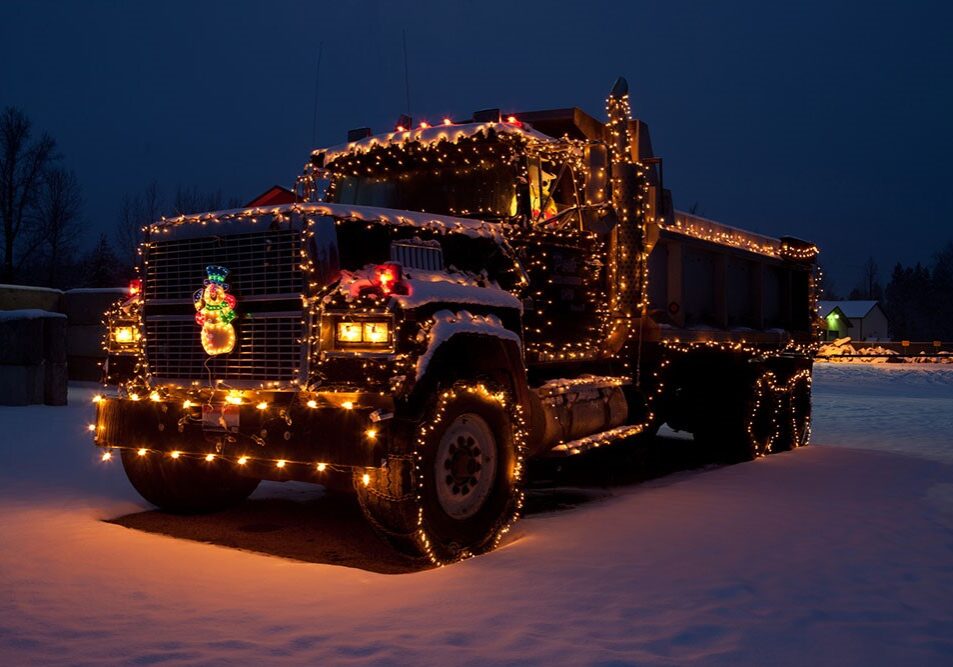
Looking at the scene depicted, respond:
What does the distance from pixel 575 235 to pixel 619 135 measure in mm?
1278

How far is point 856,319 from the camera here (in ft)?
363

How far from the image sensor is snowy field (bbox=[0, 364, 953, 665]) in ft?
15.4

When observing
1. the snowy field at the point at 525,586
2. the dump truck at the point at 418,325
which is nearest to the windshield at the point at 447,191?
the dump truck at the point at 418,325

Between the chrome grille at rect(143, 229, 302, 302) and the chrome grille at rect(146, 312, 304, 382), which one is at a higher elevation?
the chrome grille at rect(143, 229, 302, 302)

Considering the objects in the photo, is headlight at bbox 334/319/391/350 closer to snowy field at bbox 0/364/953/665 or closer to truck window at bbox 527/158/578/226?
snowy field at bbox 0/364/953/665

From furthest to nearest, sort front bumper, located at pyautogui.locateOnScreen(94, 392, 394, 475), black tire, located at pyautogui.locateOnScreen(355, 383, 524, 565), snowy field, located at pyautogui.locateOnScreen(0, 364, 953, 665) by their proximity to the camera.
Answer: black tire, located at pyautogui.locateOnScreen(355, 383, 524, 565)
front bumper, located at pyautogui.locateOnScreen(94, 392, 394, 475)
snowy field, located at pyautogui.locateOnScreen(0, 364, 953, 665)

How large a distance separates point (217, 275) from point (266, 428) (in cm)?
123

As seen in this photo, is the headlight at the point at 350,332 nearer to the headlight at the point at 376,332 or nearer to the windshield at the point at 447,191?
the headlight at the point at 376,332

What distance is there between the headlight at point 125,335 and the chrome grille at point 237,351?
0.18 meters

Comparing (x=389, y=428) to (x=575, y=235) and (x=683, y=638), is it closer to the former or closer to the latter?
(x=683, y=638)

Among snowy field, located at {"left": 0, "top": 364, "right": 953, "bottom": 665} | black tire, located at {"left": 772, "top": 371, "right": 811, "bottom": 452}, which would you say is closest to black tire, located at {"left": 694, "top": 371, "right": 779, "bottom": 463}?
black tire, located at {"left": 772, "top": 371, "right": 811, "bottom": 452}

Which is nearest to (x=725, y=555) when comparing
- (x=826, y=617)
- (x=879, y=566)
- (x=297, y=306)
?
(x=879, y=566)

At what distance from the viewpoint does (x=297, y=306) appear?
6.59 m

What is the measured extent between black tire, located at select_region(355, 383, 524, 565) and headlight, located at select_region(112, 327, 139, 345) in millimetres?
2495
